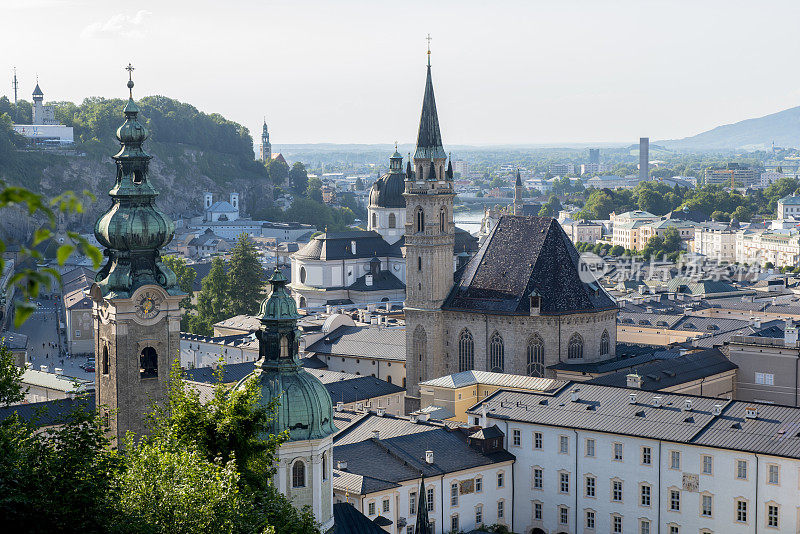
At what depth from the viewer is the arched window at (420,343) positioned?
8225 centimetres

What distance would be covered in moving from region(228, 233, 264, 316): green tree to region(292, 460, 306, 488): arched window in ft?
278

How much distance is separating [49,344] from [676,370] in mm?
59959

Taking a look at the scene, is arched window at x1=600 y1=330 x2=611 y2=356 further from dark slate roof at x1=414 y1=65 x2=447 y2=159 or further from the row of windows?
dark slate roof at x1=414 y1=65 x2=447 y2=159

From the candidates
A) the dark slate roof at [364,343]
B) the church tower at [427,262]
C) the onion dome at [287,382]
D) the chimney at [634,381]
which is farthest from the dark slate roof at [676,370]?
the onion dome at [287,382]

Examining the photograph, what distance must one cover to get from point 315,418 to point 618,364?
43585mm

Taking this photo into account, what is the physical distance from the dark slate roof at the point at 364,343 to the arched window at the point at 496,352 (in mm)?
7598

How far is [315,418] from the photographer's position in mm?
37438

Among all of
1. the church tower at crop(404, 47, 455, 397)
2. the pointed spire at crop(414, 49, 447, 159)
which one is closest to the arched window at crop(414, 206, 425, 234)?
the church tower at crop(404, 47, 455, 397)

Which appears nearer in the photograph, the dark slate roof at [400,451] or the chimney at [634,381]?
the dark slate roof at [400,451]

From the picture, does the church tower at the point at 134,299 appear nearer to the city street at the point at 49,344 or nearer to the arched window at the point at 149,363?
the arched window at the point at 149,363

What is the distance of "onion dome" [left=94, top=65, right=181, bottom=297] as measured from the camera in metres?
45.9

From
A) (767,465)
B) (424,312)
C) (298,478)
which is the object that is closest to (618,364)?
(424,312)

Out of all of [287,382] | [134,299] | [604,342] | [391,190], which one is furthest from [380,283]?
[287,382]

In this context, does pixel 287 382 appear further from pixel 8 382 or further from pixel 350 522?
pixel 8 382
